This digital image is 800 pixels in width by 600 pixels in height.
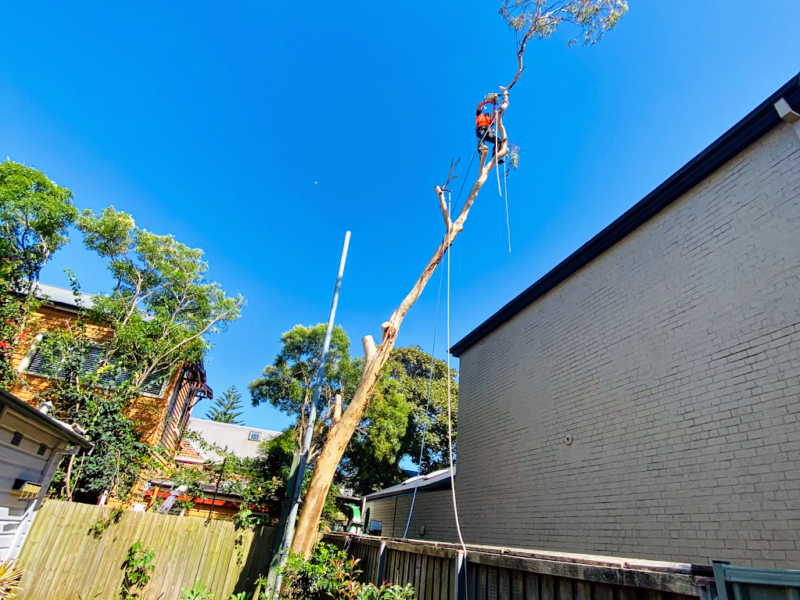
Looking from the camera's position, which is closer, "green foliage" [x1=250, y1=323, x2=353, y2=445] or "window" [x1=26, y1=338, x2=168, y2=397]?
"window" [x1=26, y1=338, x2=168, y2=397]

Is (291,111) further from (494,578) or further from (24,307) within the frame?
(494,578)

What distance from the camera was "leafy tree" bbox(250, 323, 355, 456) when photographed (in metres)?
17.8

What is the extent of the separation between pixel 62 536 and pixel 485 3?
12550mm

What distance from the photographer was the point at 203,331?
40.9ft

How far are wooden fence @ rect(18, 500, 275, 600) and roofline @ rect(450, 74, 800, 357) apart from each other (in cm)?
715

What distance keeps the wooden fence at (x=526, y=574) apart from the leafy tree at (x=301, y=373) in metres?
13.4

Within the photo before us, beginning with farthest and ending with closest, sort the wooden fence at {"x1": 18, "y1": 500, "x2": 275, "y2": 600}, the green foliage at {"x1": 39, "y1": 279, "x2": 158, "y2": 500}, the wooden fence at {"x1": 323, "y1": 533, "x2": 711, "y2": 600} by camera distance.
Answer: the green foliage at {"x1": 39, "y1": 279, "x2": 158, "y2": 500}, the wooden fence at {"x1": 18, "y1": 500, "x2": 275, "y2": 600}, the wooden fence at {"x1": 323, "y1": 533, "x2": 711, "y2": 600}

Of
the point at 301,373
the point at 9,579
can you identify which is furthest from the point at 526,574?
the point at 301,373

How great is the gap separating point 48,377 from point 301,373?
9.48 m

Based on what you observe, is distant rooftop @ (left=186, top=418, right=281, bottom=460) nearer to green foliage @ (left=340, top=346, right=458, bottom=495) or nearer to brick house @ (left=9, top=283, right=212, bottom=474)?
green foliage @ (left=340, top=346, right=458, bottom=495)

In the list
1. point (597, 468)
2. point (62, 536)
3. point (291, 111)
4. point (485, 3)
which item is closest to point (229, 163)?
point (291, 111)

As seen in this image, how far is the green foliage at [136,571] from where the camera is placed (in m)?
6.24

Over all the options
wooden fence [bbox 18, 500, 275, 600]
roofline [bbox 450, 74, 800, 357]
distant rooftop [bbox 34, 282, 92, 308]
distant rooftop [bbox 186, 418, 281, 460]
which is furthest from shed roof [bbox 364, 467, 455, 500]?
distant rooftop [bbox 186, 418, 281, 460]

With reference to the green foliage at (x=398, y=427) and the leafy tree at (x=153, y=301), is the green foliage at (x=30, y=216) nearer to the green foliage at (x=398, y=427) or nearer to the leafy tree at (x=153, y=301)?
the leafy tree at (x=153, y=301)
